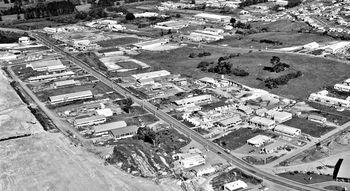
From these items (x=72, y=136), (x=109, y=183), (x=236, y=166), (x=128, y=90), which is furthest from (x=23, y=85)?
(x=236, y=166)

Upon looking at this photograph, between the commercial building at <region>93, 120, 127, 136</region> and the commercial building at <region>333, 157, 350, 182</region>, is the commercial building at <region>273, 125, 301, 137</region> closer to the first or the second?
the commercial building at <region>333, 157, 350, 182</region>

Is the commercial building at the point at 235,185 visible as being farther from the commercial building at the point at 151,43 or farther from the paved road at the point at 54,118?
the commercial building at the point at 151,43

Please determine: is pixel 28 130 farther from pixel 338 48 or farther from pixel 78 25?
pixel 78 25

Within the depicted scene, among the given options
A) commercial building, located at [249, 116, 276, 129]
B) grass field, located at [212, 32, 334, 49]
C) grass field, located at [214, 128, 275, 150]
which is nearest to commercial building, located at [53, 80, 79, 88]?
grass field, located at [214, 128, 275, 150]

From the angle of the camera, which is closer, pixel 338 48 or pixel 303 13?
pixel 338 48

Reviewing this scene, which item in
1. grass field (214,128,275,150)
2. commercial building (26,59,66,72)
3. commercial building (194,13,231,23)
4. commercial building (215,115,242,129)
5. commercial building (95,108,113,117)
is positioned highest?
commercial building (194,13,231,23)

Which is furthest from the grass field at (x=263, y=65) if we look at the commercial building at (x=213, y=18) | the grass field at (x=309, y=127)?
the commercial building at (x=213, y=18)
